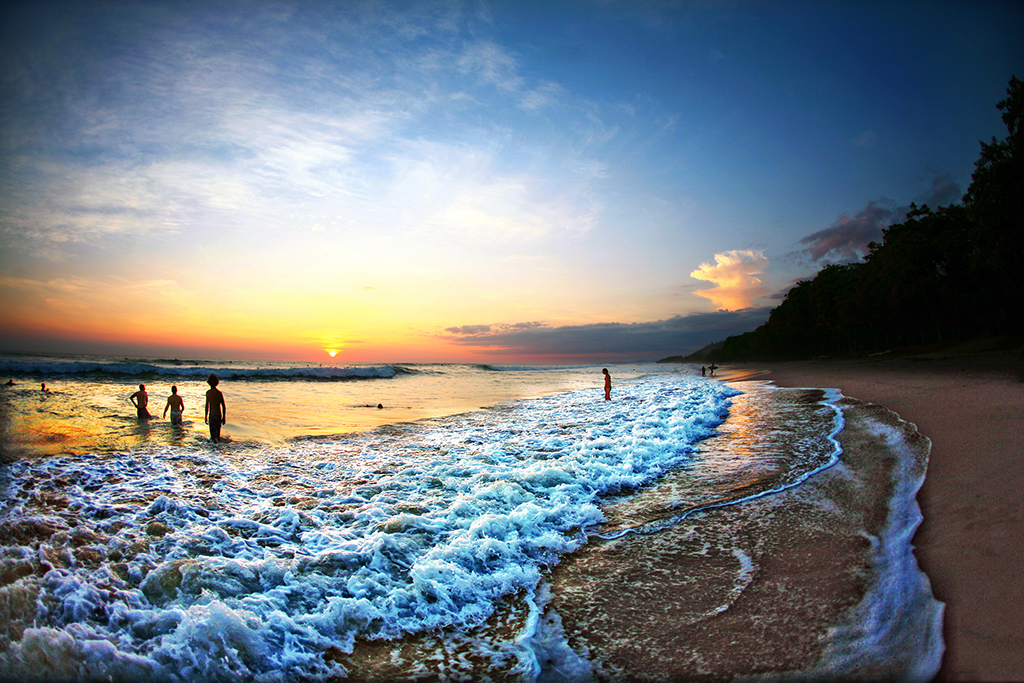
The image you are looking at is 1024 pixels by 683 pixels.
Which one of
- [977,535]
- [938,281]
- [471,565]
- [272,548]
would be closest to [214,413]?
[272,548]

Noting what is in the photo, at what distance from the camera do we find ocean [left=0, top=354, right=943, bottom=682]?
→ 309cm

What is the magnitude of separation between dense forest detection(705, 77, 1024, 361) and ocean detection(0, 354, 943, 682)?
74.6ft

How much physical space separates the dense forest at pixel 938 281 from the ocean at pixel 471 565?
22742mm

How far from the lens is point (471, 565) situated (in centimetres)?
450

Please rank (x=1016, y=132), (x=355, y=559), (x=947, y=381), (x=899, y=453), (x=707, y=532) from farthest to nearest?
(x=1016, y=132)
(x=947, y=381)
(x=899, y=453)
(x=707, y=532)
(x=355, y=559)

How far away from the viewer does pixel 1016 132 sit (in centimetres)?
1995

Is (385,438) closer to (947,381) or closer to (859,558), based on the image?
(859,558)

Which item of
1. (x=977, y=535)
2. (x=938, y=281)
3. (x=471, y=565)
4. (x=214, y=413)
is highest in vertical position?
(x=938, y=281)

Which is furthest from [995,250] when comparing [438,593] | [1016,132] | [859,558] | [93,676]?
[93,676]

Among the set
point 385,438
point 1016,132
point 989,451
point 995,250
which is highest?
point 1016,132

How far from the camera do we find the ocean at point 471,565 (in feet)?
10.1

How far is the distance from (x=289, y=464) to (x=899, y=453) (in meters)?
11.9

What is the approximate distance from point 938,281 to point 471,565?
2152 inches

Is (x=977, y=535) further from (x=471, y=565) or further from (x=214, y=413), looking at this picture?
(x=214, y=413)
